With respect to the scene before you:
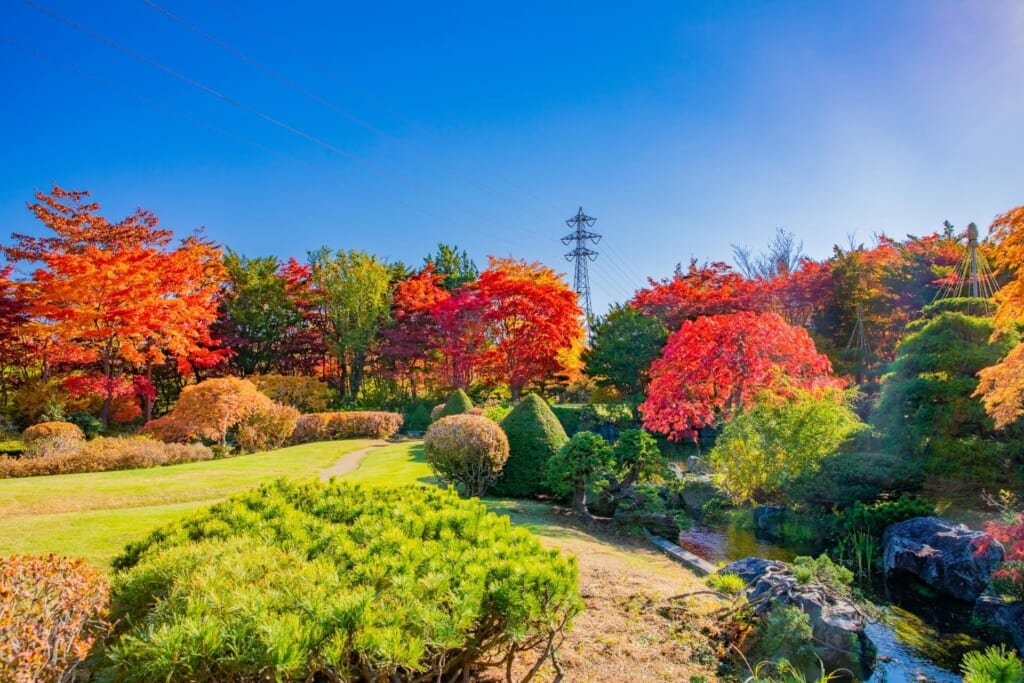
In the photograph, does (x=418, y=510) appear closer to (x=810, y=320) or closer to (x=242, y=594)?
(x=242, y=594)

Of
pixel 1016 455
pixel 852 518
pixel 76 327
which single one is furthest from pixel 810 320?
pixel 76 327

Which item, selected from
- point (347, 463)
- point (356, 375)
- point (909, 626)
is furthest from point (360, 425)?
point (909, 626)

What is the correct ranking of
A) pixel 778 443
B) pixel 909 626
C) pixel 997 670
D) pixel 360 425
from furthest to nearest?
pixel 360 425
pixel 778 443
pixel 909 626
pixel 997 670

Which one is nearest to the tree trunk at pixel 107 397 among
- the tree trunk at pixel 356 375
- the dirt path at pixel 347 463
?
the dirt path at pixel 347 463

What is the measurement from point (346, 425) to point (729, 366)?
1304 centimetres

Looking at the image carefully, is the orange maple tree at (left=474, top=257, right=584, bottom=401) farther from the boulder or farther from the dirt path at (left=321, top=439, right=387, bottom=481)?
the boulder

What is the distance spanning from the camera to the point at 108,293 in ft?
49.9

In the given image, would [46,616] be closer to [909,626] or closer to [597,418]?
[909,626]

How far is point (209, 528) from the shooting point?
346 centimetres

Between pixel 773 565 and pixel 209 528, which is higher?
pixel 209 528

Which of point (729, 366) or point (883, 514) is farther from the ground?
point (729, 366)

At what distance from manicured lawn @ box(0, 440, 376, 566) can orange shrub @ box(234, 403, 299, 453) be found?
9.54 ft

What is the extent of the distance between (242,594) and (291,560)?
647 millimetres

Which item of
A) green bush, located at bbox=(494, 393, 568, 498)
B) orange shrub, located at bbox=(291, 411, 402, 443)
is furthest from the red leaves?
green bush, located at bbox=(494, 393, 568, 498)
